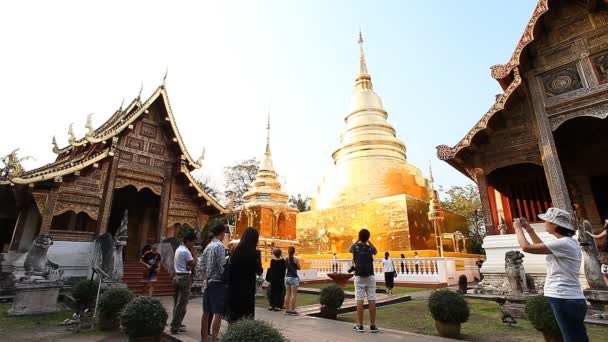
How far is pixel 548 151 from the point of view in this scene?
8.12 metres

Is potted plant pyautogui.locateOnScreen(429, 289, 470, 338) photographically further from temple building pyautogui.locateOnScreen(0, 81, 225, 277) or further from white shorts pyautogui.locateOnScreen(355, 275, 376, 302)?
temple building pyautogui.locateOnScreen(0, 81, 225, 277)

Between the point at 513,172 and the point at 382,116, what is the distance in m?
13.4

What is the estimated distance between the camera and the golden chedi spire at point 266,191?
20.5 meters

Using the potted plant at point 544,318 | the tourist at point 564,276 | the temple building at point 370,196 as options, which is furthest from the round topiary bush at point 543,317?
the temple building at point 370,196

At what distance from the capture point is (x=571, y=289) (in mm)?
2471

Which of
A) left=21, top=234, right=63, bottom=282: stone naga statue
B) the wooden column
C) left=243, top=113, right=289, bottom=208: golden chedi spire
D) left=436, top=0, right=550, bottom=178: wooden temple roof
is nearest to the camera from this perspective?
left=21, top=234, right=63, bottom=282: stone naga statue

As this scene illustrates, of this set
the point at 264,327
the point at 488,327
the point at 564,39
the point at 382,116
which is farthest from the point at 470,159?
the point at 382,116

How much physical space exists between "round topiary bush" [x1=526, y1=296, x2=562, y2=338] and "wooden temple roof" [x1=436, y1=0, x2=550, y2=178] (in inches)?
244

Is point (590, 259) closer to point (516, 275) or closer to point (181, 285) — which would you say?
point (516, 275)

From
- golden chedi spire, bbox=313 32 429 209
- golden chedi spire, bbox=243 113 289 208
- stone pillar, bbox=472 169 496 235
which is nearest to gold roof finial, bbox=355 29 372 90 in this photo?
golden chedi spire, bbox=313 32 429 209

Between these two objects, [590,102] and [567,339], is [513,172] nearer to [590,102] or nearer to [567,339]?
[590,102]

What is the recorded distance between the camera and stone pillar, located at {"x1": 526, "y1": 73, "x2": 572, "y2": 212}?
25.1ft

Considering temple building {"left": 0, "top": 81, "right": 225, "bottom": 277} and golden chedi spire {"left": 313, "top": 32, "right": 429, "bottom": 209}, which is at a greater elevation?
golden chedi spire {"left": 313, "top": 32, "right": 429, "bottom": 209}

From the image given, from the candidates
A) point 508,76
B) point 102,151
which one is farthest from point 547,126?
point 102,151
